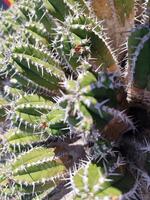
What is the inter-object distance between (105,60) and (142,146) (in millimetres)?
437

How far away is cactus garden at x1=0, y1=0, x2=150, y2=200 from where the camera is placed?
6.06ft

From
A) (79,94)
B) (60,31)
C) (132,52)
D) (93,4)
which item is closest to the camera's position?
(79,94)

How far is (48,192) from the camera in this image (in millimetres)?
2488

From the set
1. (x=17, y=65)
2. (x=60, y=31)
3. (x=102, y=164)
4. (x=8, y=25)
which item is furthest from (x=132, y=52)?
(x=8, y=25)

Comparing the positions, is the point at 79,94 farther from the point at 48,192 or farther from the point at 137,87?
the point at 48,192

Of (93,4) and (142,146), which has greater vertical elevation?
(93,4)

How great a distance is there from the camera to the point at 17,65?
7.55ft

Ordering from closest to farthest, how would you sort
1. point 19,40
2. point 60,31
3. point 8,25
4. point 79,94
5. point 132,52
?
point 79,94, point 132,52, point 60,31, point 19,40, point 8,25

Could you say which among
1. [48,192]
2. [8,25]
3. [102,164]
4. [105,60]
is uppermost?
[8,25]

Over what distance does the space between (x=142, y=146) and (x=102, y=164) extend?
204 mm

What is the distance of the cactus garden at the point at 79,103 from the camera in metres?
1.85

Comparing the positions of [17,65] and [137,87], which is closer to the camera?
[137,87]

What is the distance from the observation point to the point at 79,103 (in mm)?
1680

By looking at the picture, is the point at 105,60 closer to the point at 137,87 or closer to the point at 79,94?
the point at 137,87
